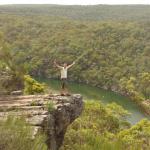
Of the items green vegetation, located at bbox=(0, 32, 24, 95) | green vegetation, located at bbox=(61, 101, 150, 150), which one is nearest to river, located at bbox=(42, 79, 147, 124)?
green vegetation, located at bbox=(61, 101, 150, 150)

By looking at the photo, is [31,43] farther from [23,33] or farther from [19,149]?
[19,149]

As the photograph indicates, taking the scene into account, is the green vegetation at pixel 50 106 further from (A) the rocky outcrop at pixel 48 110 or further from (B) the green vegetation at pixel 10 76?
(B) the green vegetation at pixel 10 76

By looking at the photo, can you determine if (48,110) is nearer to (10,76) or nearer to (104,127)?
(10,76)

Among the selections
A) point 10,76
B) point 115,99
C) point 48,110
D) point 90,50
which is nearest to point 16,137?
point 48,110

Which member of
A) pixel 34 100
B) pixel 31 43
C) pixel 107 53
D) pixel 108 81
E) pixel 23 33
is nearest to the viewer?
pixel 34 100

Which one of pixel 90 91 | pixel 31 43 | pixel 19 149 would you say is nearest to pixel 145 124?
pixel 19 149

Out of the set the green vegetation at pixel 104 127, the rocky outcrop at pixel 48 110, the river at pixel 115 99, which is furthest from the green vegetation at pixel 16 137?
the river at pixel 115 99

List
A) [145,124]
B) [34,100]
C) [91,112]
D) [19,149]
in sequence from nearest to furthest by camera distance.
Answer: [19,149] < [34,100] < [91,112] < [145,124]

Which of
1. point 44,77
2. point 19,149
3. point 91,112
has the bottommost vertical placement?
point 44,77

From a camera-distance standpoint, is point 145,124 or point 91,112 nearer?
point 91,112
